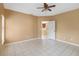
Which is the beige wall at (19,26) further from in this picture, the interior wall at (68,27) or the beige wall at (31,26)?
the interior wall at (68,27)

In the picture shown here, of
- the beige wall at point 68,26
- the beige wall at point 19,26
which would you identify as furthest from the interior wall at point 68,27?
the beige wall at point 19,26

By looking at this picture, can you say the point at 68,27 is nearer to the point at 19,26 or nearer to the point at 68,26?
the point at 68,26

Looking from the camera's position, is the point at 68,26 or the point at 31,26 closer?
the point at 31,26

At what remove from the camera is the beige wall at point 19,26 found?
239cm

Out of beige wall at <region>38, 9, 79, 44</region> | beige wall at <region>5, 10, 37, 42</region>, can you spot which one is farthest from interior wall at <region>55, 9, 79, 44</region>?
beige wall at <region>5, 10, 37, 42</region>

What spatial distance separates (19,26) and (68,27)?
2677 mm

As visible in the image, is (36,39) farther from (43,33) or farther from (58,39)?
(58,39)

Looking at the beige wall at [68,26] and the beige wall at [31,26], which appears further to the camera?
the beige wall at [68,26]

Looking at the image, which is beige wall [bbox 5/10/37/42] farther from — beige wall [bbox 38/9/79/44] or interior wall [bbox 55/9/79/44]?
interior wall [bbox 55/9/79/44]

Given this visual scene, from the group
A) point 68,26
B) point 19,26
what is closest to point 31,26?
point 19,26

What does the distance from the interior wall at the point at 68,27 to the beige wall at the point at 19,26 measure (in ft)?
6.00

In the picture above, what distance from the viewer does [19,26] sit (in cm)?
263

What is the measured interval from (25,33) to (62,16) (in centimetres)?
233

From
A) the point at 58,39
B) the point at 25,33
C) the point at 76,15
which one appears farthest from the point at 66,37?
the point at 25,33
